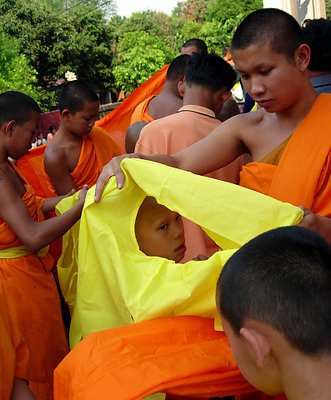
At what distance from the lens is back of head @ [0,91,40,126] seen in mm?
2607

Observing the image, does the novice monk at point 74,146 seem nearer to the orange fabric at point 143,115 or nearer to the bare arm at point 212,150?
the orange fabric at point 143,115

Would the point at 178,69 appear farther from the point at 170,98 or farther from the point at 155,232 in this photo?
the point at 155,232

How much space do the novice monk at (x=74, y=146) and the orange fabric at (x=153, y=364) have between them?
8.59 feet

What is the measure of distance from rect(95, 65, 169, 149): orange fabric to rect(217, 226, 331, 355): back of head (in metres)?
4.39

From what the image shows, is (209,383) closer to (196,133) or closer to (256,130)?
(256,130)

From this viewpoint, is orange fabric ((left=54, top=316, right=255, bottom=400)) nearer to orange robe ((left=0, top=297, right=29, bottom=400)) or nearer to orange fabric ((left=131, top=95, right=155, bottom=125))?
orange robe ((left=0, top=297, right=29, bottom=400))

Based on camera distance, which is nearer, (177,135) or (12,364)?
(12,364)

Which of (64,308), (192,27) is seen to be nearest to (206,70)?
(64,308)

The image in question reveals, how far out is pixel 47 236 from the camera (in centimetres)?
243

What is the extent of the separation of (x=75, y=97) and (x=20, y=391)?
102 inches

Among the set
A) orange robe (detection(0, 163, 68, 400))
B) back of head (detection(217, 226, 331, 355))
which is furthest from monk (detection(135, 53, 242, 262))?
back of head (detection(217, 226, 331, 355))

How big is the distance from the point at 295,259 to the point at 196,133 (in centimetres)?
183

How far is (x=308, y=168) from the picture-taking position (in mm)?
1861

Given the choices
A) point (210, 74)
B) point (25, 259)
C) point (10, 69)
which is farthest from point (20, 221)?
point (10, 69)
